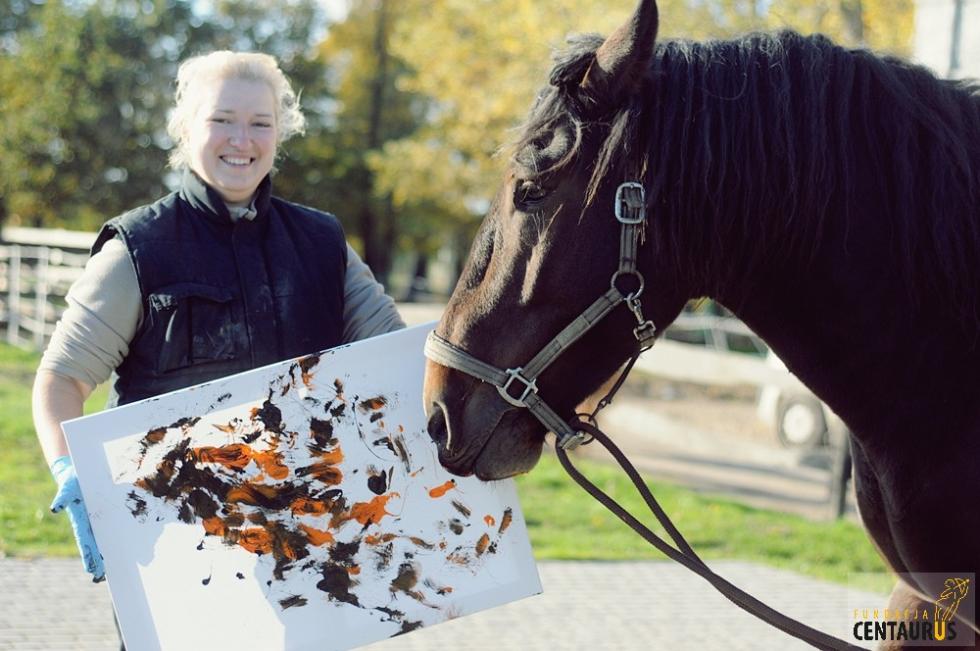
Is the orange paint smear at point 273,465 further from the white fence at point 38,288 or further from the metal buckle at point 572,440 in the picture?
the white fence at point 38,288

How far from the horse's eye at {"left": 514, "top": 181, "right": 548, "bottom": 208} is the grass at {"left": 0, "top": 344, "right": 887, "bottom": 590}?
4.65m

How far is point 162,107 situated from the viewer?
25.0 meters

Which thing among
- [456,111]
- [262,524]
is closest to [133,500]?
[262,524]

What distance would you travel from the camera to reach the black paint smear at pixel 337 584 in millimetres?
2375

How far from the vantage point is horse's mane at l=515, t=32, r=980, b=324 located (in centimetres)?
210

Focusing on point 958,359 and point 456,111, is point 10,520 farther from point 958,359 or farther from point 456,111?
point 456,111

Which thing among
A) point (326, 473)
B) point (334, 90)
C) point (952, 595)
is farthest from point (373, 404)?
point (334, 90)

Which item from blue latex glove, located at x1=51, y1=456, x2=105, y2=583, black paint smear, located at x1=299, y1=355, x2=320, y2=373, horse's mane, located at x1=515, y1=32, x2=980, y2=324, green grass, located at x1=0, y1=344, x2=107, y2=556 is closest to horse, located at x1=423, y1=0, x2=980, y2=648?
horse's mane, located at x1=515, y1=32, x2=980, y2=324

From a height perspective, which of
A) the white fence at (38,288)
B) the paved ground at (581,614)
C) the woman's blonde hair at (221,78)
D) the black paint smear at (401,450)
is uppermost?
the white fence at (38,288)

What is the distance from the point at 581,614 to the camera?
5.30 meters

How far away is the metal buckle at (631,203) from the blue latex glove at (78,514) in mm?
1398

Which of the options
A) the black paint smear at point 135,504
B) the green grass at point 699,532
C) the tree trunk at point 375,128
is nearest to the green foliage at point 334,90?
the tree trunk at point 375,128

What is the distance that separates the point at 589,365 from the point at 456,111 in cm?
1944

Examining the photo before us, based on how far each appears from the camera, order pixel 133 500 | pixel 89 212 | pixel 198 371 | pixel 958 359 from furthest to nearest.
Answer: pixel 89 212 < pixel 198 371 < pixel 133 500 < pixel 958 359
